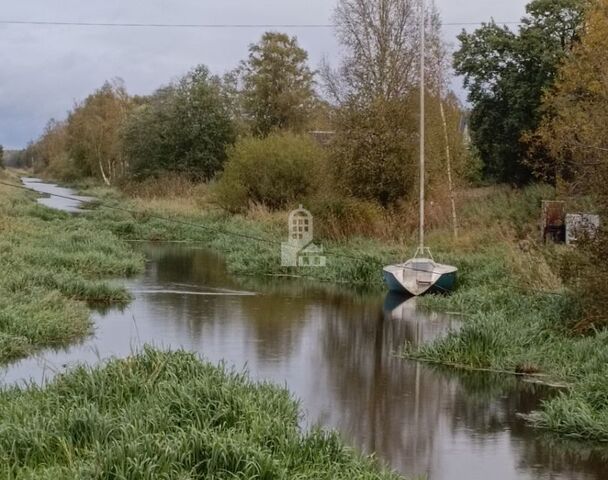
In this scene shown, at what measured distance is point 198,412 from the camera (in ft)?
22.6

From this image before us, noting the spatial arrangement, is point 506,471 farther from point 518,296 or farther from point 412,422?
point 518,296

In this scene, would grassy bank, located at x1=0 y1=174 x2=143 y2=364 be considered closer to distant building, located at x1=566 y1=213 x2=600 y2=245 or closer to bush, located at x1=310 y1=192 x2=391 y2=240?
bush, located at x1=310 y1=192 x2=391 y2=240

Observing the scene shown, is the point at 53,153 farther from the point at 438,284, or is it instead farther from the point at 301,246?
the point at 438,284

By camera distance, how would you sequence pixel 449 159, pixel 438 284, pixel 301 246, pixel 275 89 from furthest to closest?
pixel 275 89, pixel 449 159, pixel 301 246, pixel 438 284

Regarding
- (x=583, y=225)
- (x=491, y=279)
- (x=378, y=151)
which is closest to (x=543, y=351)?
(x=583, y=225)

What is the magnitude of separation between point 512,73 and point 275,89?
13.8m

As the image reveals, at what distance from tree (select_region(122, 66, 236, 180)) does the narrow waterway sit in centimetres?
2497

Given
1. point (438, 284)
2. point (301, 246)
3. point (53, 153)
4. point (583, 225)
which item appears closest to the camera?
point (583, 225)

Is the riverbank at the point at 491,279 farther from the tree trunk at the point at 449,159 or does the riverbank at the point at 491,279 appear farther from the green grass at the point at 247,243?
the tree trunk at the point at 449,159

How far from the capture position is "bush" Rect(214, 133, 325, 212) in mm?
31281

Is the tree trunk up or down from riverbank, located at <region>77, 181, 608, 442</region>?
up

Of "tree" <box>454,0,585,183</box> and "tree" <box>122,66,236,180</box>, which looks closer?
"tree" <box>454,0,585,183</box>

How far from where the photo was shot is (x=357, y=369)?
443 inches

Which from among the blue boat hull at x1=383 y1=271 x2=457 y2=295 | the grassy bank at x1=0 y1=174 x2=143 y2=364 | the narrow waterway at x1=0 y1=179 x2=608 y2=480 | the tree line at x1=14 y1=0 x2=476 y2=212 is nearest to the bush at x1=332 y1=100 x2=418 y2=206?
the tree line at x1=14 y1=0 x2=476 y2=212
